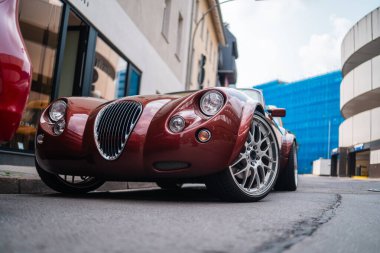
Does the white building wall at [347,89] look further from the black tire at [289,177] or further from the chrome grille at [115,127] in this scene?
the chrome grille at [115,127]

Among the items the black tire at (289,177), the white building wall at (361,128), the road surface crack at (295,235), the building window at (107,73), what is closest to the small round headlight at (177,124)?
the road surface crack at (295,235)

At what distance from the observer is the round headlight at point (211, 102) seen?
3193mm

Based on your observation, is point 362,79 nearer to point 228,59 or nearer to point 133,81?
point 228,59

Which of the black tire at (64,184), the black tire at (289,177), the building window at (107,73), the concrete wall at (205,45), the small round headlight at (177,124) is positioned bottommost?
the black tire at (64,184)

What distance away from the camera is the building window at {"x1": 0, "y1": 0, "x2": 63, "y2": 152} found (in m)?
6.46

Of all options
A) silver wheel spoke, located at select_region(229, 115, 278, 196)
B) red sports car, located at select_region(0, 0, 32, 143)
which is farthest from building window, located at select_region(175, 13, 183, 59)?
red sports car, located at select_region(0, 0, 32, 143)

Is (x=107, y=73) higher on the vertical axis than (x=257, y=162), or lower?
higher

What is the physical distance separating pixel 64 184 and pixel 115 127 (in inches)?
37.7

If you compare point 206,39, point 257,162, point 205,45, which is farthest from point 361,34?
point 257,162

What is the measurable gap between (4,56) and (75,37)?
6.03 metres

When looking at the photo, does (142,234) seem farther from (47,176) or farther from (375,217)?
(47,176)

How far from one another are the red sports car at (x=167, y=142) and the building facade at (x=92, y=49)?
282cm

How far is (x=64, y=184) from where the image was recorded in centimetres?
384

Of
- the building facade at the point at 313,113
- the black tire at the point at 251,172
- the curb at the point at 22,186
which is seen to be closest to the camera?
the black tire at the point at 251,172
